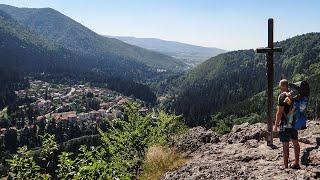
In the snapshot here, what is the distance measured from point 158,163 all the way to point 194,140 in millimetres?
4229

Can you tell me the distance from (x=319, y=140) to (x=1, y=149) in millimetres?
158859

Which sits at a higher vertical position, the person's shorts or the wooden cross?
the wooden cross

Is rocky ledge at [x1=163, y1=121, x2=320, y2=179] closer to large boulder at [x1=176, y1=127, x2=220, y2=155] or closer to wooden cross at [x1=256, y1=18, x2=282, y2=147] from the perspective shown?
large boulder at [x1=176, y1=127, x2=220, y2=155]

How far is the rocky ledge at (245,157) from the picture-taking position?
43.8 feet

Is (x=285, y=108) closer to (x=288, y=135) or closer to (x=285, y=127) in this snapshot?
(x=285, y=127)

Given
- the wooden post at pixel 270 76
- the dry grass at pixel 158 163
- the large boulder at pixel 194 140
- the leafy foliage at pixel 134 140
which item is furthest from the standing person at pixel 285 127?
the leafy foliage at pixel 134 140

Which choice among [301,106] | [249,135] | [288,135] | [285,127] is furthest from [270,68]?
[288,135]

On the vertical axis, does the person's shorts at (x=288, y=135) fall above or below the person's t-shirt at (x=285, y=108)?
below

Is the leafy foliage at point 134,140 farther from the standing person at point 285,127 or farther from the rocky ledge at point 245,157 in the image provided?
the standing person at point 285,127

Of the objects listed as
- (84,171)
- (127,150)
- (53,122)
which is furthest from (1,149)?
(84,171)

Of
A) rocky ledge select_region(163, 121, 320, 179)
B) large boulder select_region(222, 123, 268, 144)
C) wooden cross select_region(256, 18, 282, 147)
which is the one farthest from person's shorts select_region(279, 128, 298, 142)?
large boulder select_region(222, 123, 268, 144)

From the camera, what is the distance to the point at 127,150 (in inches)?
981

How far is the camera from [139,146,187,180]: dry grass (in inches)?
677

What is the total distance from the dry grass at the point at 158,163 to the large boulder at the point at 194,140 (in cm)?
176
